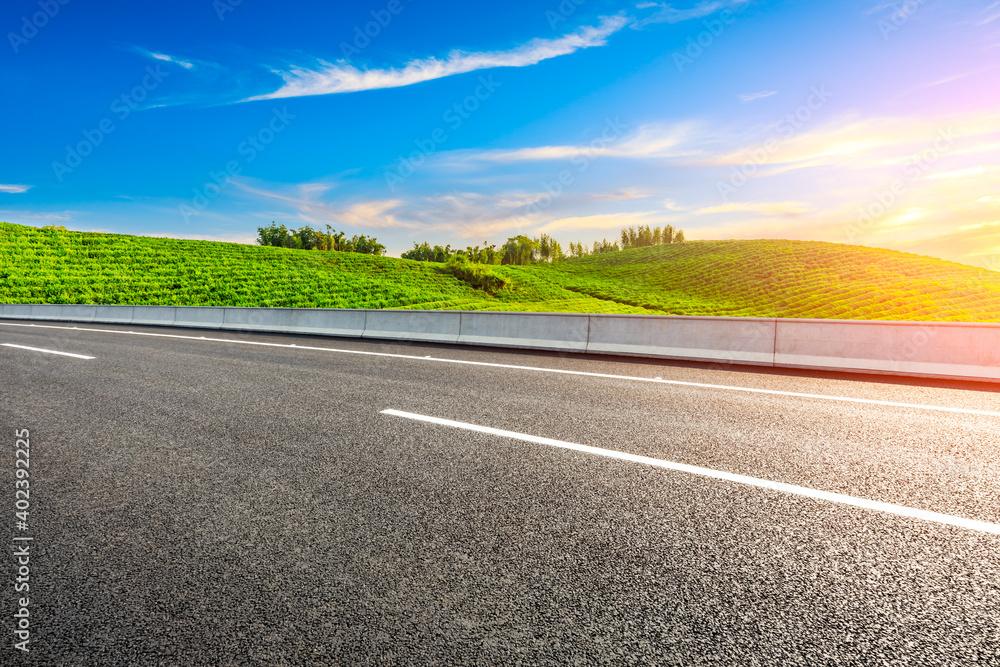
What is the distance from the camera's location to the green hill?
158ft

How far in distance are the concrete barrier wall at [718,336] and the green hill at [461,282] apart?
30489 mm

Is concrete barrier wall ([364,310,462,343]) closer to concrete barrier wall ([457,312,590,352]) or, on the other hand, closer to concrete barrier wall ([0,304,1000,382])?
concrete barrier wall ([0,304,1000,382])

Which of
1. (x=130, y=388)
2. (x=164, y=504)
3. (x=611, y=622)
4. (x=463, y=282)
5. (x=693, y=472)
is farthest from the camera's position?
(x=463, y=282)

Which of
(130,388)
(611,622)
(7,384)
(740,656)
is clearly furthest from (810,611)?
(7,384)

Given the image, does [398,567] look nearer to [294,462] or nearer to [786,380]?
[294,462]

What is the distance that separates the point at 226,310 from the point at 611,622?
67.6 feet

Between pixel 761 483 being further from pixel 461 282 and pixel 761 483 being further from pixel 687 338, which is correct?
pixel 461 282

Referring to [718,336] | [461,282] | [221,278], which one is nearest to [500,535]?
[718,336]

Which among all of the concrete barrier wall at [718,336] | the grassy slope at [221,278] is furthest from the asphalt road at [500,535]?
the grassy slope at [221,278]

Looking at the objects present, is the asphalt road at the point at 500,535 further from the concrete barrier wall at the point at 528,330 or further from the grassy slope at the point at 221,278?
the grassy slope at the point at 221,278

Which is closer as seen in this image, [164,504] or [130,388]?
[164,504]

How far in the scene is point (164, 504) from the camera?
12.3ft

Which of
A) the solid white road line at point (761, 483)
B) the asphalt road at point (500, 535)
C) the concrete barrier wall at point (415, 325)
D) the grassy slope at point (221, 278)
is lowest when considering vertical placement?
the asphalt road at point (500, 535)

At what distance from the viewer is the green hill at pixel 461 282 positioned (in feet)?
158
